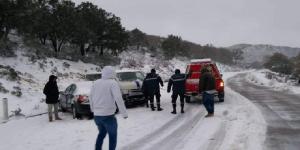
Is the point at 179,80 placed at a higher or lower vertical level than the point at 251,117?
higher

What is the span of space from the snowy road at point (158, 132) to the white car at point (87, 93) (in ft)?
2.30

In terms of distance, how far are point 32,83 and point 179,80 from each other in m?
12.8

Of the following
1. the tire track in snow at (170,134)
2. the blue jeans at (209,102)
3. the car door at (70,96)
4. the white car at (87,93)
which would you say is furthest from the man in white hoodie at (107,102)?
the car door at (70,96)

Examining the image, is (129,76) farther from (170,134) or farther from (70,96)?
(170,134)

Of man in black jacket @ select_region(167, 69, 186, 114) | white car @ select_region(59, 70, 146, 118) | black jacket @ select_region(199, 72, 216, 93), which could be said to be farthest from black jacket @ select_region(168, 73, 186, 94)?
white car @ select_region(59, 70, 146, 118)

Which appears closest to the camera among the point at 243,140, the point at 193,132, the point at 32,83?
the point at 243,140

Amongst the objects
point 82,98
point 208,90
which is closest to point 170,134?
point 208,90

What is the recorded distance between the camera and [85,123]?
46.5 ft

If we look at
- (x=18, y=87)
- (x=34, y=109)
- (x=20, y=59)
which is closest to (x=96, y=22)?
(x=20, y=59)

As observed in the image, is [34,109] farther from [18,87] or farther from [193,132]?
[193,132]

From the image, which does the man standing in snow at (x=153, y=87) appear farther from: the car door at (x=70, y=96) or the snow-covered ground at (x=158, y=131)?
the car door at (x=70, y=96)

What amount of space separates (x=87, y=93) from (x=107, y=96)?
26.2ft

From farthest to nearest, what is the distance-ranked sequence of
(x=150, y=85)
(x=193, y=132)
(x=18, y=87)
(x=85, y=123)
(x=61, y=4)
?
(x=61, y=4), (x=18, y=87), (x=150, y=85), (x=85, y=123), (x=193, y=132)

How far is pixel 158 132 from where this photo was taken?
1155 centimetres
